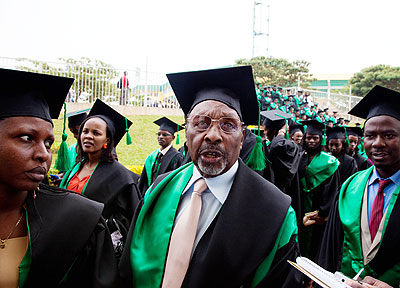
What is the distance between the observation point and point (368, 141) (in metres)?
2.48

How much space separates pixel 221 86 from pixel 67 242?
1315 millimetres

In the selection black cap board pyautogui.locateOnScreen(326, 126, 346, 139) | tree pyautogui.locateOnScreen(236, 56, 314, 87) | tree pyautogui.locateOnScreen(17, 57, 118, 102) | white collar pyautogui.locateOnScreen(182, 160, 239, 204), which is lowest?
white collar pyautogui.locateOnScreen(182, 160, 239, 204)

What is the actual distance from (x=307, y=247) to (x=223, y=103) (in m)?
3.52

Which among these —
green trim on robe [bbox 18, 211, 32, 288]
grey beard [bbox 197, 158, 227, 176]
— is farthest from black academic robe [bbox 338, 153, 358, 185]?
green trim on robe [bbox 18, 211, 32, 288]

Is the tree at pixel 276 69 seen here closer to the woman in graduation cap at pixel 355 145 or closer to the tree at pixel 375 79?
the tree at pixel 375 79

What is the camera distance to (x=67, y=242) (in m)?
1.54

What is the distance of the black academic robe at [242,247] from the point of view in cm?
153

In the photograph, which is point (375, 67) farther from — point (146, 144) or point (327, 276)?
point (327, 276)

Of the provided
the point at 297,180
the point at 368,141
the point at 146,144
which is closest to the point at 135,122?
the point at 146,144

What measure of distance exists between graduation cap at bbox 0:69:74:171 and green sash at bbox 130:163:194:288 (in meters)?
0.81

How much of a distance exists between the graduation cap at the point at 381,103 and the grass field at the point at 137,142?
6.31 m

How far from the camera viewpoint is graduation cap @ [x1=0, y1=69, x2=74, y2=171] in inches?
57.8

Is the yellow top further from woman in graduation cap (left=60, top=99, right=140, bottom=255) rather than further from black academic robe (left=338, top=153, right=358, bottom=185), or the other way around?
black academic robe (left=338, top=153, right=358, bottom=185)

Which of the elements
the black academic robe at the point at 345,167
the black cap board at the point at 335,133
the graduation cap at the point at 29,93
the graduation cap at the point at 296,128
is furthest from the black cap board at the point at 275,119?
the graduation cap at the point at 29,93
